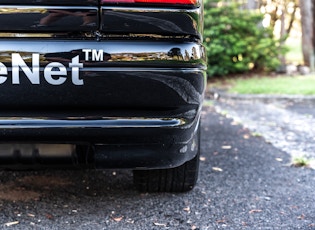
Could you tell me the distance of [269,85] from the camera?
365 inches

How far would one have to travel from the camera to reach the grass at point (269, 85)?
28.1 ft

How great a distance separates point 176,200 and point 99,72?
109 cm

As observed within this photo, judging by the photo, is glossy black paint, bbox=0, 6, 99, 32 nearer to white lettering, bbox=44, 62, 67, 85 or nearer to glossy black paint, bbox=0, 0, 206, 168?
glossy black paint, bbox=0, 0, 206, 168

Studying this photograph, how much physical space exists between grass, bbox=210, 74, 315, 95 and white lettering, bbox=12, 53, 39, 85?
6.91m

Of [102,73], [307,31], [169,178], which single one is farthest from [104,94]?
[307,31]

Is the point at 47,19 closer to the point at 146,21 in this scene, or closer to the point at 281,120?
the point at 146,21

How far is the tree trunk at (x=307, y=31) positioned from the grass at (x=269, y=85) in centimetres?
87

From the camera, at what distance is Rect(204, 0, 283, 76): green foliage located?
1030cm

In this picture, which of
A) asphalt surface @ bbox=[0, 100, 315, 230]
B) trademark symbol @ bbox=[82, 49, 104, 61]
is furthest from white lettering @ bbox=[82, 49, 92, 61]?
asphalt surface @ bbox=[0, 100, 315, 230]

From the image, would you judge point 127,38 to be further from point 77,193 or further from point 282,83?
point 282,83

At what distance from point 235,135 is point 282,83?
5046 millimetres

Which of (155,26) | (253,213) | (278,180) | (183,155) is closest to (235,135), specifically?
(278,180)

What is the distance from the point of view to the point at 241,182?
10.6 ft

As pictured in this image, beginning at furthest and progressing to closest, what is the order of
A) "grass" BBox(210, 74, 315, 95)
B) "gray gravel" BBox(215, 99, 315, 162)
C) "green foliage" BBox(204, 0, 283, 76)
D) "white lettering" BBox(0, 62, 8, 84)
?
"green foliage" BBox(204, 0, 283, 76), "grass" BBox(210, 74, 315, 95), "gray gravel" BBox(215, 99, 315, 162), "white lettering" BBox(0, 62, 8, 84)
